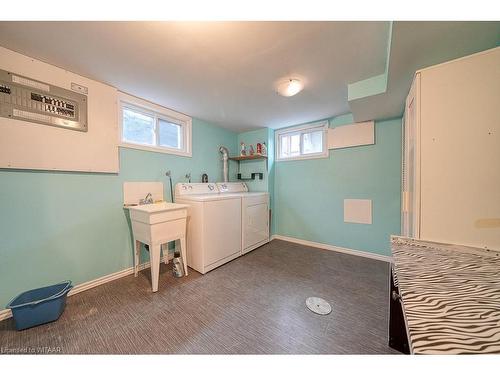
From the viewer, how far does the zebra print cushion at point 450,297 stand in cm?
44

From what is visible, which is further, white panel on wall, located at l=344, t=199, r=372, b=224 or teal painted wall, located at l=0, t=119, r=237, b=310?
white panel on wall, located at l=344, t=199, r=372, b=224

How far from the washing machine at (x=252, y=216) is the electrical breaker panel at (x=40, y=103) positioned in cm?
189

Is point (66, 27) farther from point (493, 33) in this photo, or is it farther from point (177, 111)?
point (493, 33)

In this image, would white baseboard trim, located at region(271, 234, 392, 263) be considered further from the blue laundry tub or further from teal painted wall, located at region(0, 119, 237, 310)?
the blue laundry tub

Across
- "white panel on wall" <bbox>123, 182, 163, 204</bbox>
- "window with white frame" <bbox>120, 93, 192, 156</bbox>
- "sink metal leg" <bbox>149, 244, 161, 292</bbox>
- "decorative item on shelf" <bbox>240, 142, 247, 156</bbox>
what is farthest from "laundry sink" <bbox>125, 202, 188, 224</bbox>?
"decorative item on shelf" <bbox>240, 142, 247, 156</bbox>

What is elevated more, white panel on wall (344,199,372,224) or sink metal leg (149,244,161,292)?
white panel on wall (344,199,372,224)

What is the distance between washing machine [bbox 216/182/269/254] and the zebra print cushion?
75.2 inches

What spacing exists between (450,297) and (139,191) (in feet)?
8.77

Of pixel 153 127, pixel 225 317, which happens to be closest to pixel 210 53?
pixel 153 127

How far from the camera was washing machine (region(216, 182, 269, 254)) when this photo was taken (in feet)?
8.63

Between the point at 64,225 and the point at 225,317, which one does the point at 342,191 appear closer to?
the point at 225,317

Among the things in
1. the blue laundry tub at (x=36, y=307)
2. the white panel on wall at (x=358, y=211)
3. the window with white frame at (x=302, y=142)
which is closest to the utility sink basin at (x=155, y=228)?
the blue laundry tub at (x=36, y=307)

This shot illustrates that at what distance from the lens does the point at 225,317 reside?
140 centimetres

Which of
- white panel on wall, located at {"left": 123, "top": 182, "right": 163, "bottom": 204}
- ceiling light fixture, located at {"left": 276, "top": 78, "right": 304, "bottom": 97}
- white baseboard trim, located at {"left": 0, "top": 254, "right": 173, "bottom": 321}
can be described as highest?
ceiling light fixture, located at {"left": 276, "top": 78, "right": 304, "bottom": 97}
